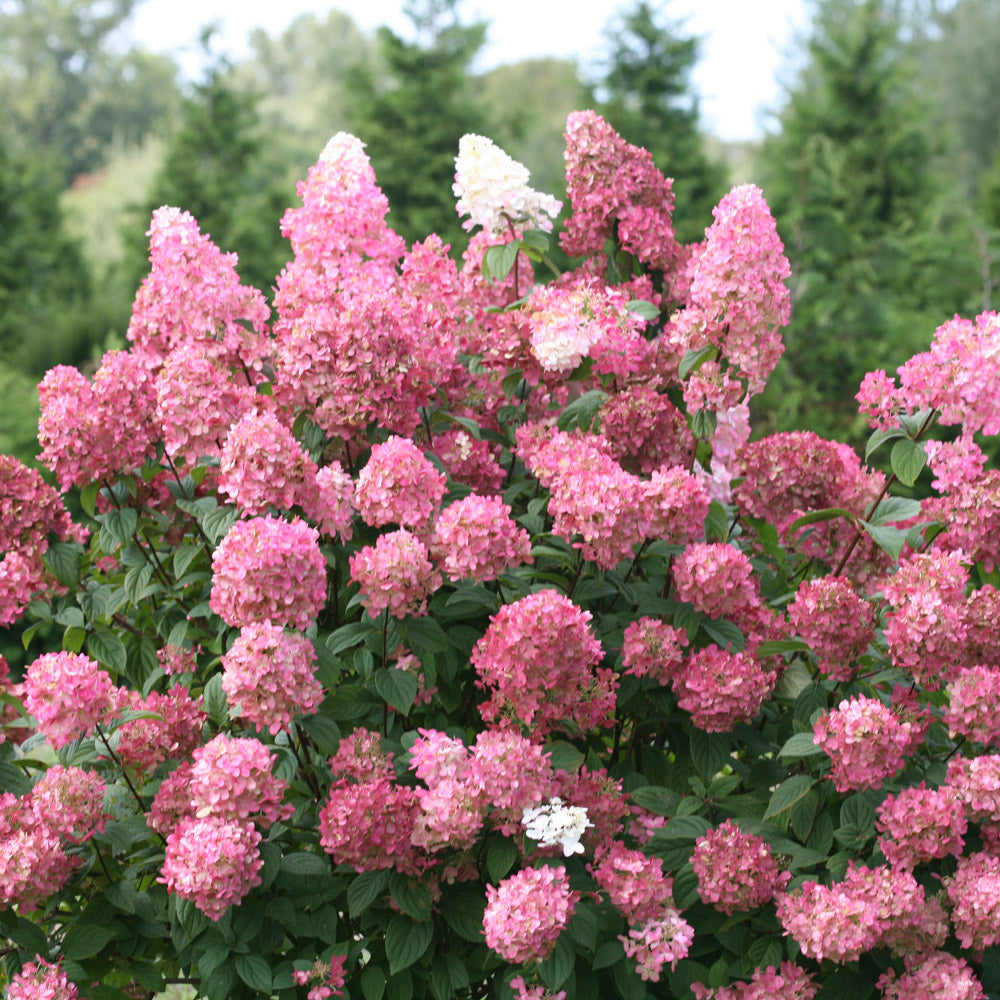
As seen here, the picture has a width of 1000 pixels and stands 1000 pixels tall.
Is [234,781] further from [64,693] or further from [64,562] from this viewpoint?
[64,562]

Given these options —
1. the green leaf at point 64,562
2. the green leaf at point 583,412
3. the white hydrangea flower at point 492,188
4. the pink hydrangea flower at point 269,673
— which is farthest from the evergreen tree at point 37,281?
the pink hydrangea flower at point 269,673

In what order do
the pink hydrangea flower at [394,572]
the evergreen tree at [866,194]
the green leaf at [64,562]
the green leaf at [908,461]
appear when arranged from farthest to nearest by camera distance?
the evergreen tree at [866,194] → the green leaf at [64,562] → the green leaf at [908,461] → the pink hydrangea flower at [394,572]

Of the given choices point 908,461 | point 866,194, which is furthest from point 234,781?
point 866,194

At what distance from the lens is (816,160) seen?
15.3 meters

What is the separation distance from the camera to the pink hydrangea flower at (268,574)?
2.35 meters

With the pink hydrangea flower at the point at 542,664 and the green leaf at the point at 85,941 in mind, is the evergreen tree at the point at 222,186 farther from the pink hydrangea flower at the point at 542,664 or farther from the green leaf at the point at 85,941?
the pink hydrangea flower at the point at 542,664

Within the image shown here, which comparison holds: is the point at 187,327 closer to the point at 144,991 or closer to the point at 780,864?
the point at 144,991

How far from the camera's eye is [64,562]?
300 centimetres

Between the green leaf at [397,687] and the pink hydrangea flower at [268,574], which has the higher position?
the pink hydrangea flower at [268,574]

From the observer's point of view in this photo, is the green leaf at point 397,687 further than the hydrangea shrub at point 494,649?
Yes

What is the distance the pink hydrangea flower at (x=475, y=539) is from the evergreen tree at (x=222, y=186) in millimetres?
13569

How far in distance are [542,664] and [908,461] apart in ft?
3.46

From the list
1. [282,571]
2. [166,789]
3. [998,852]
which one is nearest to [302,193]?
[282,571]

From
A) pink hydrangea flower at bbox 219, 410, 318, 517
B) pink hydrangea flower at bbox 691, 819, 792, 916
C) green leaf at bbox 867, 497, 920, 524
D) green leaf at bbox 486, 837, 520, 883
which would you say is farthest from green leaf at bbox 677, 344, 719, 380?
green leaf at bbox 486, 837, 520, 883
